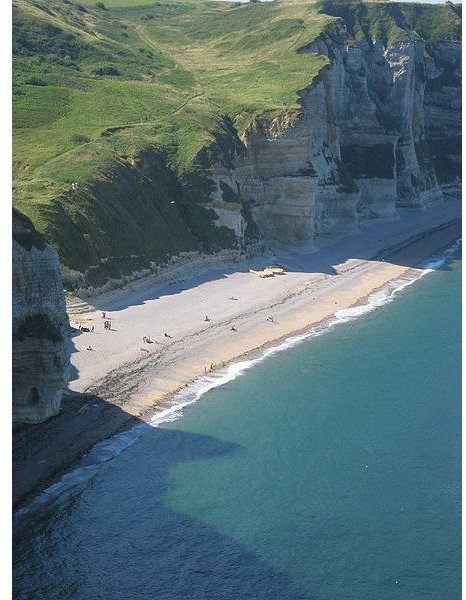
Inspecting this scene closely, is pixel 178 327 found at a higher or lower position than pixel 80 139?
lower

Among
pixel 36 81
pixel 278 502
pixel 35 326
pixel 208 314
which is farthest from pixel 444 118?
pixel 278 502

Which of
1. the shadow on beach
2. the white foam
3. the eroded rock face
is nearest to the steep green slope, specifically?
the shadow on beach

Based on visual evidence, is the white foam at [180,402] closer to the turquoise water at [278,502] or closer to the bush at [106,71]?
the turquoise water at [278,502]

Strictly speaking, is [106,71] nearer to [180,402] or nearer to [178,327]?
[178,327]

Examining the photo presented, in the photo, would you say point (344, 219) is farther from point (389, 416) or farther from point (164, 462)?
point (164, 462)

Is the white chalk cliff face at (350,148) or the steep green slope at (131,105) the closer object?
the steep green slope at (131,105)

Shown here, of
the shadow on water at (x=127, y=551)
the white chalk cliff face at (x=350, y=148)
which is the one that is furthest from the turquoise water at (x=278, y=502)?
the white chalk cliff face at (x=350, y=148)
